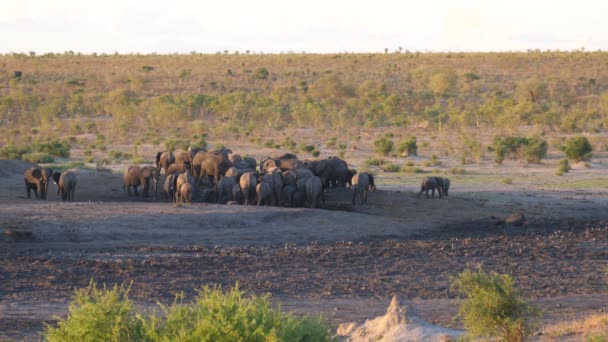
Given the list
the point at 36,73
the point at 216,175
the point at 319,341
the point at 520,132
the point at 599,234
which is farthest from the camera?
the point at 36,73

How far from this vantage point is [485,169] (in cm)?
3838

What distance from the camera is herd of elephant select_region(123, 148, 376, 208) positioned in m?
26.1

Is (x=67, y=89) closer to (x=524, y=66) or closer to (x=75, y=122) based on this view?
(x=75, y=122)

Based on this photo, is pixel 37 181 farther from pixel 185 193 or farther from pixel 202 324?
pixel 202 324

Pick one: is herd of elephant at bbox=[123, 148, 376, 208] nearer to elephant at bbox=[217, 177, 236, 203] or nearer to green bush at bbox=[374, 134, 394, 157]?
elephant at bbox=[217, 177, 236, 203]

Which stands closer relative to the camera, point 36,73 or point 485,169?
point 485,169

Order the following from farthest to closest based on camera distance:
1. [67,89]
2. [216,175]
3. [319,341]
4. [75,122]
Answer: [67,89]
[75,122]
[216,175]
[319,341]

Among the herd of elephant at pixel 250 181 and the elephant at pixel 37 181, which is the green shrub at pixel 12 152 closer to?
the herd of elephant at pixel 250 181

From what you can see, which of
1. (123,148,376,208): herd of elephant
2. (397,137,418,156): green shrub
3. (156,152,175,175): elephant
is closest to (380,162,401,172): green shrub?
(397,137,418,156): green shrub

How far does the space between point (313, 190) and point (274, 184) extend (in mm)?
1091

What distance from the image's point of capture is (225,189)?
26.6m

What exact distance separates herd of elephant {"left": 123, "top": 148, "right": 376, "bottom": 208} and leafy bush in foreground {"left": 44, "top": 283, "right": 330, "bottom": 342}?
1642 centimetres

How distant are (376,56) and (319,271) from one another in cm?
7613

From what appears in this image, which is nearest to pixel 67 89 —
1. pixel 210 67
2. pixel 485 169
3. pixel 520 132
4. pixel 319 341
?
pixel 210 67
